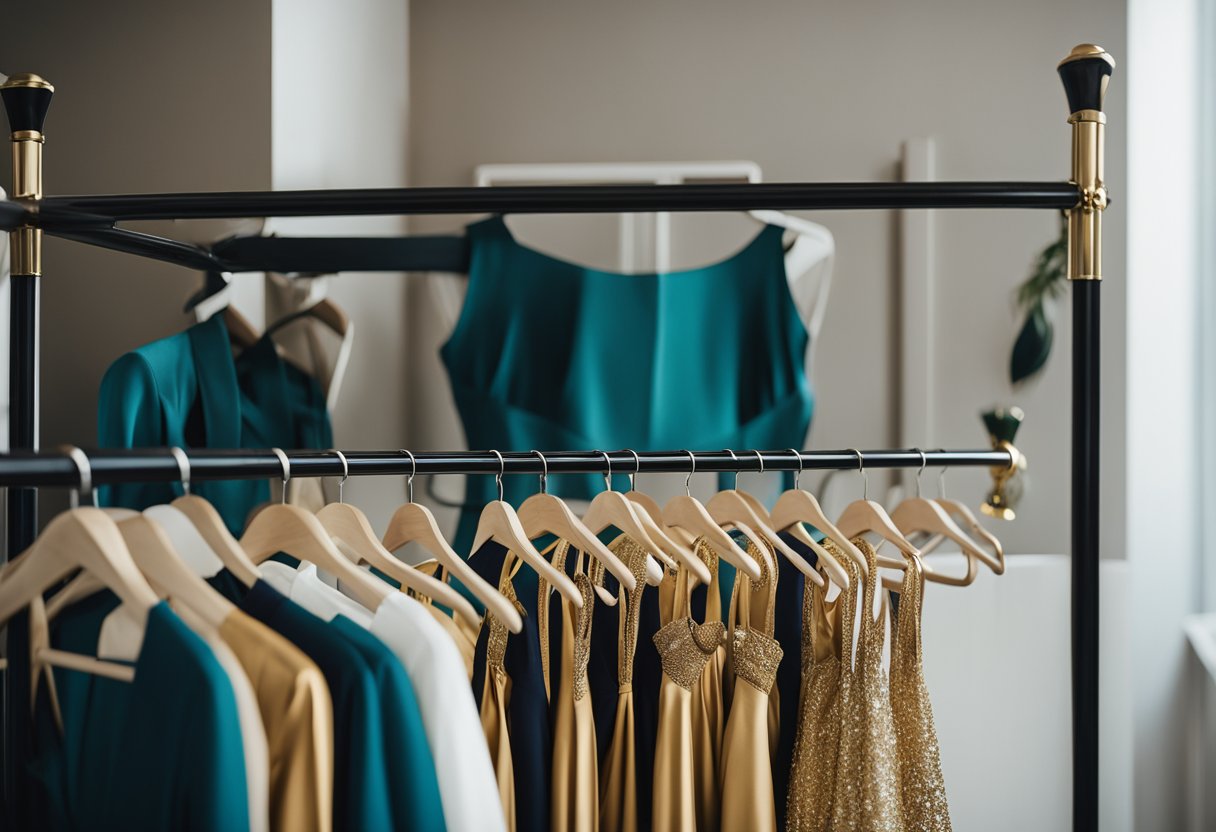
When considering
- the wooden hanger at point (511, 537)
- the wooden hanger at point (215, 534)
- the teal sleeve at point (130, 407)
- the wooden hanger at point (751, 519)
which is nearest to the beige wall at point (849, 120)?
the teal sleeve at point (130, 407)

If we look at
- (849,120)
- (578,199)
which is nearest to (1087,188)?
(578,199)

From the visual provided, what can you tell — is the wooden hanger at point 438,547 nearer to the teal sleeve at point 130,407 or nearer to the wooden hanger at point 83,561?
the wooden hanger at point 83,561

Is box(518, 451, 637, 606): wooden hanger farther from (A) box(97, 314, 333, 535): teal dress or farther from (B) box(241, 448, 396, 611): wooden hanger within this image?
(A) box(97, 314, 333, 535): teal dress

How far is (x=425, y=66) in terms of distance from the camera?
6.68 ft

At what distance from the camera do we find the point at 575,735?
0.81 meters

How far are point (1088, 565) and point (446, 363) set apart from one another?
99 centimetres

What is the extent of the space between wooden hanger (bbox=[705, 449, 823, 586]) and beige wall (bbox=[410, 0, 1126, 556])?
100cm

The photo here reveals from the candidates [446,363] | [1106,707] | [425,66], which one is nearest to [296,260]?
[446,363]

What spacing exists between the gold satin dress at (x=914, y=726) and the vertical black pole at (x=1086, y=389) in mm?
155

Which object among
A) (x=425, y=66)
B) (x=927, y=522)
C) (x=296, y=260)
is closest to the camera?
(x=927, y=522)

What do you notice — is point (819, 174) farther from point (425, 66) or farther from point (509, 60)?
point (425, 66)

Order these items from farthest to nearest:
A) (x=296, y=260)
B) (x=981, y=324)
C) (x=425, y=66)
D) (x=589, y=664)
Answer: (x=425, y=66) < (x=981, y=324) < (x=296, y=260) < (x=589, y=664)

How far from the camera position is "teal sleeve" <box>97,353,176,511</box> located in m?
1.17

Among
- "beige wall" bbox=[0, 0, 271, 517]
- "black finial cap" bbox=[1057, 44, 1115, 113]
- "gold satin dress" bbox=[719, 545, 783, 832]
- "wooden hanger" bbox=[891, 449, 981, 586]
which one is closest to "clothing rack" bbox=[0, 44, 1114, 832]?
"black finial cap" bbox=[1057, 44, 1115, 113]
